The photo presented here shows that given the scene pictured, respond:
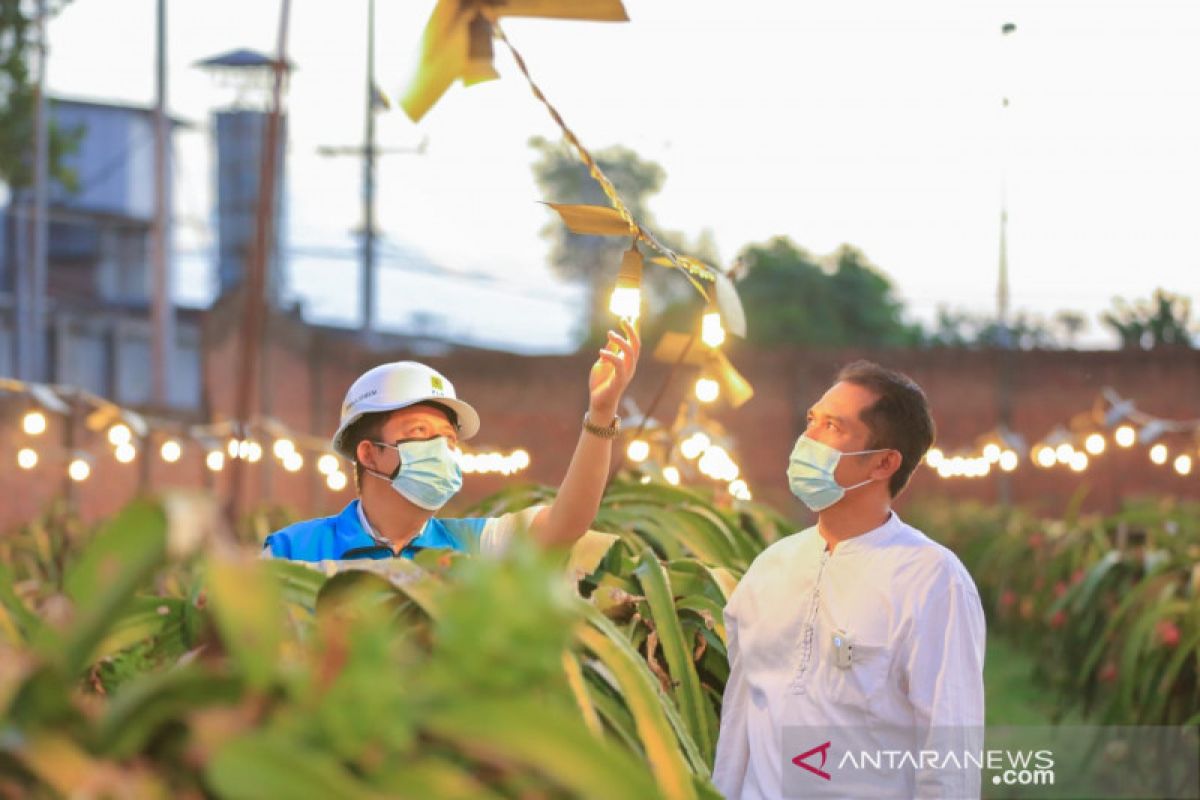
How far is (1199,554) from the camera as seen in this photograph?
776 cm

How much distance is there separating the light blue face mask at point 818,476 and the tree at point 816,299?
47017 millimetres

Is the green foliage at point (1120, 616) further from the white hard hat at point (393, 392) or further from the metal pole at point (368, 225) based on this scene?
the metal pole at point (368, 225)

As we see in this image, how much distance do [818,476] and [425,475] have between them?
2.69ft

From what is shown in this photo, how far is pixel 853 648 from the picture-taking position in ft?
10.2

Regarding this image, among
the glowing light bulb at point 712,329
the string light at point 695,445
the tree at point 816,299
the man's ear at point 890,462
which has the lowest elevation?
the tree at point 816,299

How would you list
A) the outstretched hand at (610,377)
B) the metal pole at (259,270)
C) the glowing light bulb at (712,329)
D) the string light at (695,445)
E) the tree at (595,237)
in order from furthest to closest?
the tree at (595,237), the string light at (695,445), the glowing light bulb at (712,329), the outstretched hand at (610,377), the metal pole at (259,270)

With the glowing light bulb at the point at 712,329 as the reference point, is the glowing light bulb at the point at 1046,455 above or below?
below

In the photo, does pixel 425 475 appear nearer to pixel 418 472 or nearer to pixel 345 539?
pixel 418 472

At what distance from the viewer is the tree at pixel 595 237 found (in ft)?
153

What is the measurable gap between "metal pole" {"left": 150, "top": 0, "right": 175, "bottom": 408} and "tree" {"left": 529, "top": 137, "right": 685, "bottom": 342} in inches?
874

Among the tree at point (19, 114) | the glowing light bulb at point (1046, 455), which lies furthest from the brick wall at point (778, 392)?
the glowing light bulb at point (1046, 455)

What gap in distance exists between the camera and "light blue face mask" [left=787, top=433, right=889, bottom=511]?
3.39 m

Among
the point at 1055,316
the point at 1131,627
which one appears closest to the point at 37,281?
the point at 1131,627

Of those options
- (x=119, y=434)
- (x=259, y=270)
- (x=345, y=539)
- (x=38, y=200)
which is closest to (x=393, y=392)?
(x=345, y=539)
